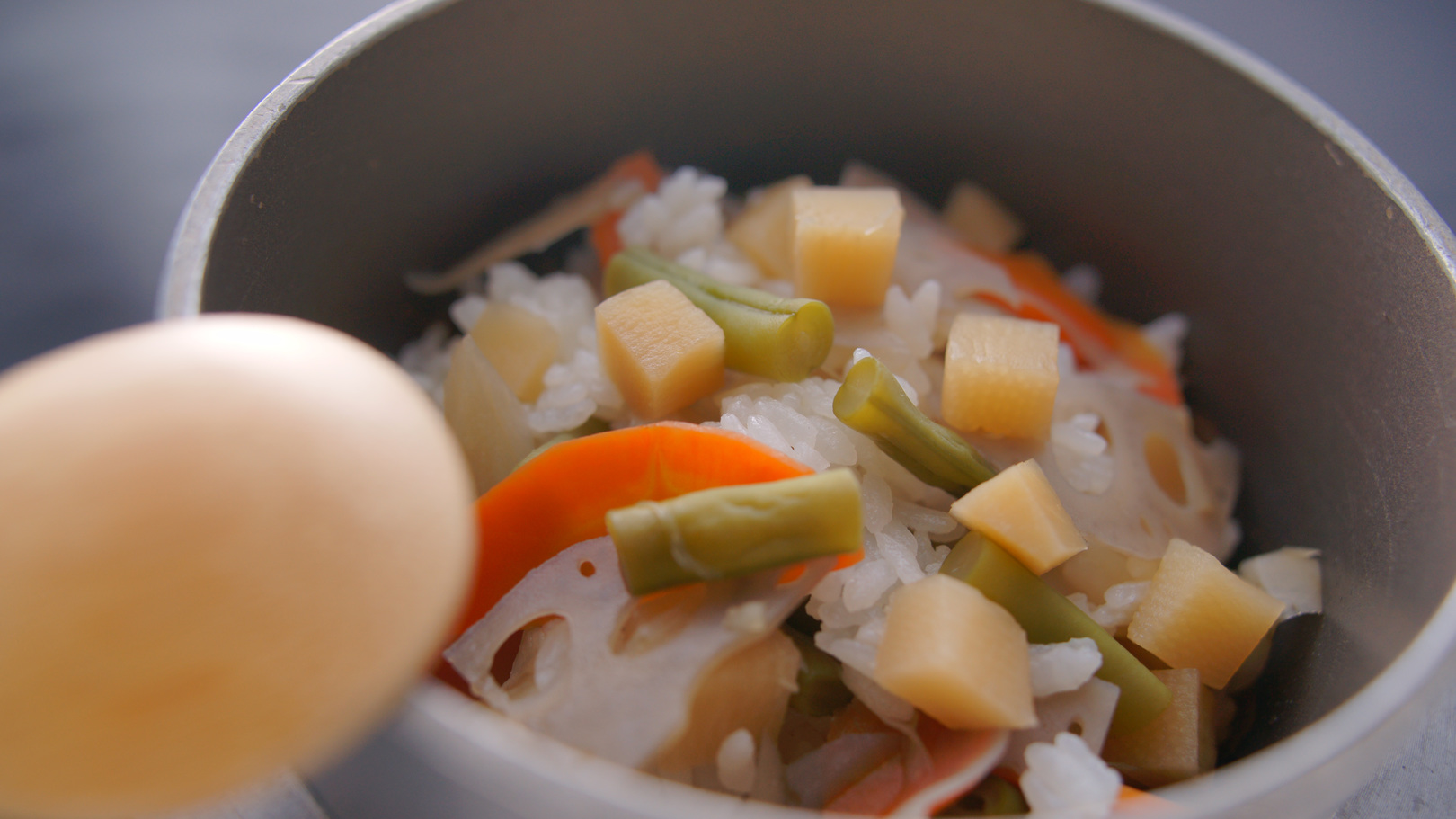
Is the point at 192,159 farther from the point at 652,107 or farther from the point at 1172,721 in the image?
the point at 1172,721

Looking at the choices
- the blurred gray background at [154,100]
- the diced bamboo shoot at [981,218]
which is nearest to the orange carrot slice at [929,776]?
the diced bamboo shoot at [981,218]

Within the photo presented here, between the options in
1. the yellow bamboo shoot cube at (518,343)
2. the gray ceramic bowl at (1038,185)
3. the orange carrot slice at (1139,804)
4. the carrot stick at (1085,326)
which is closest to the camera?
the orange carrot slice at (1139,804)

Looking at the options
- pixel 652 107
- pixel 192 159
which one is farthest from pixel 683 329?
pixel 192 159

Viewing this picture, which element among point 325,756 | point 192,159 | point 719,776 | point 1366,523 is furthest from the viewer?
point 192,159

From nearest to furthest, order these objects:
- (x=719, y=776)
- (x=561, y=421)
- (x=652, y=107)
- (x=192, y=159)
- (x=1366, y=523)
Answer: (x=719, y=776), (x=1366, y=523), (x=561, y=421), (x=652, y=107), (x=192, y=159)

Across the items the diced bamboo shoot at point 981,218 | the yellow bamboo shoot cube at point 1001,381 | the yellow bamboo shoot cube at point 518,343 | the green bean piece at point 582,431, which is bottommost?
the green bean piece at point 582,431

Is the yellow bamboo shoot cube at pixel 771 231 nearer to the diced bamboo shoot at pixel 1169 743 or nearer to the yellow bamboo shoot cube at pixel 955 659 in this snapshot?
the yellow bamboo shoot cube at pixel 955 659

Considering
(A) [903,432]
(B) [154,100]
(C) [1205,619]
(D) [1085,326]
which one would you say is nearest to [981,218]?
(D) [1085,326]

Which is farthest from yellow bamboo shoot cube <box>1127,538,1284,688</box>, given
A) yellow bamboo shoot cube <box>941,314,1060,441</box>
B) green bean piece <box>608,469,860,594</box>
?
green bean piece <box>608,469,860,594</box>
